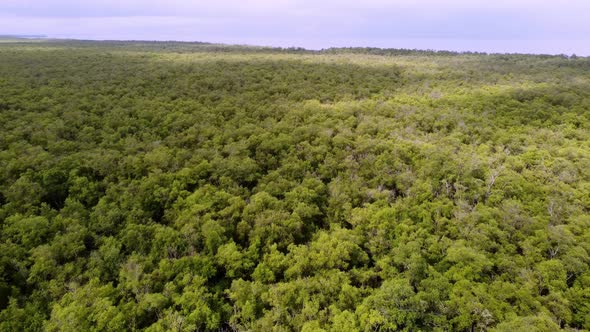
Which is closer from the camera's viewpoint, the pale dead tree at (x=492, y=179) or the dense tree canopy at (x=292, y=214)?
the dense tree canopy at (x=292, y=214)

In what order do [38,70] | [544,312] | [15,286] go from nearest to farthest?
[544,312], [15,286], [38,70]

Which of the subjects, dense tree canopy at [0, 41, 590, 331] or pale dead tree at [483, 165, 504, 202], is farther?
pale dead tree at [483, 165, 504, 202]

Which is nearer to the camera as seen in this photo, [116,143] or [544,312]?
[544,312]

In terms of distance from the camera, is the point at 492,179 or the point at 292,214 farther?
the point at 492,179

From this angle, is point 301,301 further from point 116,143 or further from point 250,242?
point 116,143

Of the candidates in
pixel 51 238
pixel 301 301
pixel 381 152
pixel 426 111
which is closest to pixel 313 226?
pixel 301 301

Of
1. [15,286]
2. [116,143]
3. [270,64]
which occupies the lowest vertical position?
[15,286]

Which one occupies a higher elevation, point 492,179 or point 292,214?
point 492,179

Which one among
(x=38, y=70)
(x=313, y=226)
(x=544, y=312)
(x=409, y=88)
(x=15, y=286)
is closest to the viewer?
(x=544, y=312)
